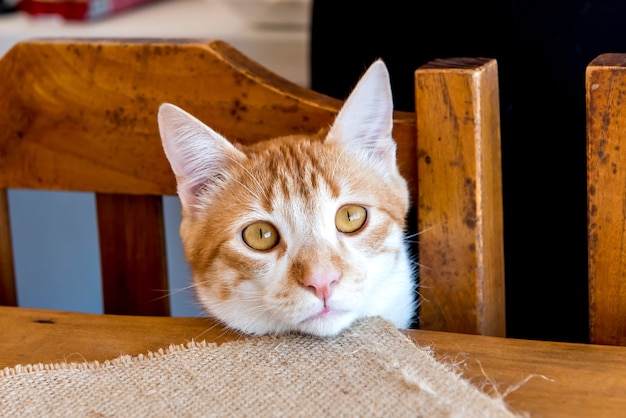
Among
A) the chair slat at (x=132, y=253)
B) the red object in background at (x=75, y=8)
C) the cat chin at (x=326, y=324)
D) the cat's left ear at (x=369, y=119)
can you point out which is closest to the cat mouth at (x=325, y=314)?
the cat chin at (x=326, y=324)

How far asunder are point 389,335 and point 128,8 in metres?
1.57

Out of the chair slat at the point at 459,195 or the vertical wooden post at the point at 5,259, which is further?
the vertical wooden post at the point at 5,259

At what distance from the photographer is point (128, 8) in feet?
7.45

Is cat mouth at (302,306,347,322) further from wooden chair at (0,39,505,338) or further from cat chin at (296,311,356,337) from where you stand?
wooden chair at (0,39,505,338)

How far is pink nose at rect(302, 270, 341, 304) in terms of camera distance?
0.96 metres

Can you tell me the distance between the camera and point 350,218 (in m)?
1.05

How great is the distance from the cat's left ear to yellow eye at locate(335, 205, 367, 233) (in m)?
0.09

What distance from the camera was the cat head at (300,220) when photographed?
0.99m

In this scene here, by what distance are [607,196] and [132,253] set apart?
0.72 meters

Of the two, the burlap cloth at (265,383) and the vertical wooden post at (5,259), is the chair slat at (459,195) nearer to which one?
the burlap cloth at (265,383)

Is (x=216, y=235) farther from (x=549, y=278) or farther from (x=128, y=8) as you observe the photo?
(x=128, y=8)

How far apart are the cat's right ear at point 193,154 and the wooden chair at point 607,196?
16.8 inches

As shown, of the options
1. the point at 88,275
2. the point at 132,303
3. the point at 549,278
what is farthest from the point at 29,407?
the point at 88,275

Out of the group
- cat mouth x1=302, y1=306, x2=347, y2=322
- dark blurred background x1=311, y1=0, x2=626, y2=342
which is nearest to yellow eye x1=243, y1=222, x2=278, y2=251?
cat mouth x1=302, y1=306, x2=347, y2=322
